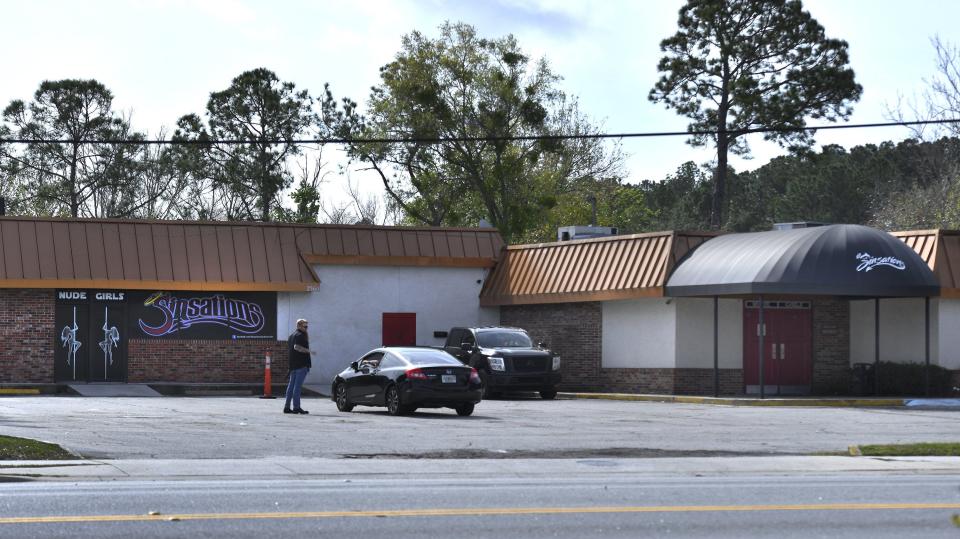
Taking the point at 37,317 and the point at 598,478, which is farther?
the point at 37,317

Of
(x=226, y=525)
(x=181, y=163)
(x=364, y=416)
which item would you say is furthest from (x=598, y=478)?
(x=181, y=163)

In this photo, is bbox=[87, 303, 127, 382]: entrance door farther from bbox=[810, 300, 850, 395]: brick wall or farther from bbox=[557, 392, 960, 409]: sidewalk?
bbox=[810, 300, 850, 395]: brick wall

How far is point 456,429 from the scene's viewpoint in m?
22.6

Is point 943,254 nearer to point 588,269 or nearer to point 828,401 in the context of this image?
point 828,401

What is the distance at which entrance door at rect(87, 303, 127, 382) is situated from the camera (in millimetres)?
39500

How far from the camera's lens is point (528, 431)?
73.5 ft

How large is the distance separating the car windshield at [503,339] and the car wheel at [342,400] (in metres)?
7.60

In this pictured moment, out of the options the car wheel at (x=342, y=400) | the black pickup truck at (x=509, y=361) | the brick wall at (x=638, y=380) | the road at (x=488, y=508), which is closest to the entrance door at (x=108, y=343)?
the black pickup truck at (x=509, y=361)

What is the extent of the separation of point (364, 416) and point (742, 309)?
1433 cm

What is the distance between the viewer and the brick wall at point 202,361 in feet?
131

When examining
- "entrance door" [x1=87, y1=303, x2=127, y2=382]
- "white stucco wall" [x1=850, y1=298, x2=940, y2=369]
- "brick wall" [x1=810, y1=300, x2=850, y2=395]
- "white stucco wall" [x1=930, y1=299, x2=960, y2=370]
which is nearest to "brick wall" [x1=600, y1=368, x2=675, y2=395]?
"brick wall" [x1=810, y1=300, x2=850, y2=395]

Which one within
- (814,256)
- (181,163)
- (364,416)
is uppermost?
(181,163)

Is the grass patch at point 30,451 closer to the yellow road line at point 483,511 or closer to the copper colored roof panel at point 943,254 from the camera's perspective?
the yellow road line at point 483,511

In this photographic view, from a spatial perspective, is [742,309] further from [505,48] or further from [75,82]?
[75,82]
